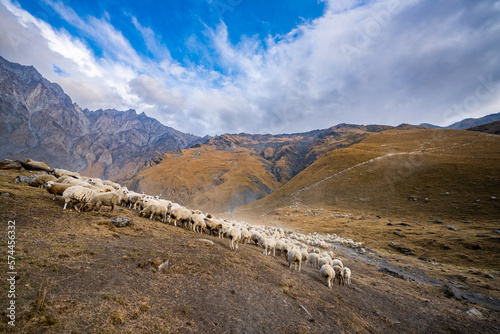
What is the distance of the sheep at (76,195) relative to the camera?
1197 cm

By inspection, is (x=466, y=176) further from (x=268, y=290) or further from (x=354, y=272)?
(x=268, y=290)

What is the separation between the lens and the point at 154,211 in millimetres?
15773

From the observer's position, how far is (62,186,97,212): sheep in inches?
471

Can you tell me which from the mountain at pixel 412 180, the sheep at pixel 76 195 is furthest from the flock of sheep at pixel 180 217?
the mountain at pixel 412 180

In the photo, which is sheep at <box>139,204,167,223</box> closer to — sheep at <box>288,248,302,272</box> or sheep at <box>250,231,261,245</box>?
sheep at <box>250,231,261,245</box>

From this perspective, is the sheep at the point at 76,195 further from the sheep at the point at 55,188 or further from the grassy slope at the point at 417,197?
the grassy slope at the point at 417,197

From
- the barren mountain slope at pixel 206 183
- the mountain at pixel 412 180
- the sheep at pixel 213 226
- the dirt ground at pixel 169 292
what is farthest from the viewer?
the barren mountain slope at pixel 206 183

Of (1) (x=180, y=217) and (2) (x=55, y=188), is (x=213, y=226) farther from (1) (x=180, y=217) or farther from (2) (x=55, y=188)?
(2) (x=55, y=188)

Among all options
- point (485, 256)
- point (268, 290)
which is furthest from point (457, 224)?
point (268, 290)

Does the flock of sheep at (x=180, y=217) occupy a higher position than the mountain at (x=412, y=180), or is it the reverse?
the mountain at (x=412, y=180)

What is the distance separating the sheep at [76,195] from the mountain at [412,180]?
53456 millimetres

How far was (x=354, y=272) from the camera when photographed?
633 inches
